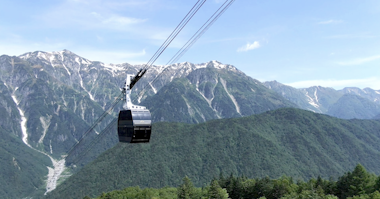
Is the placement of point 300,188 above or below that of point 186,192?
above

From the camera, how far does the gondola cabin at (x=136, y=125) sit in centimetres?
5569

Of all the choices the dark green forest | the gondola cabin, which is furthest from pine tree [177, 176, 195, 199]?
the gondola cabin

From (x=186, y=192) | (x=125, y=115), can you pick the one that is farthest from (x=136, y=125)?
(x=186, y=192)

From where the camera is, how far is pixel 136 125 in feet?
182

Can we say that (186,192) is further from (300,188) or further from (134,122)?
(134,122)

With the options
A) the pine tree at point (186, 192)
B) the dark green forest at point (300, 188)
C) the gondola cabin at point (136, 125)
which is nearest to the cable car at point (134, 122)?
the gondola cabin at point (136, 125)

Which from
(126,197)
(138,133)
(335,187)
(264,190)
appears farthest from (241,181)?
(138,133)

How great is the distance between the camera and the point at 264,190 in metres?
122

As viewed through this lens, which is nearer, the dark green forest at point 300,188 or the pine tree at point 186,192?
the dark green forest at point 300,188

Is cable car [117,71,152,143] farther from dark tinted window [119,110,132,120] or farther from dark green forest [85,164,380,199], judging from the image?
dark green forest [85,164,380,199]

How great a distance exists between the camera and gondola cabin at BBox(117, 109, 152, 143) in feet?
183

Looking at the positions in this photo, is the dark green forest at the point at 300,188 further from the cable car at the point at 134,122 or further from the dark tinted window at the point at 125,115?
the dark tinted window at the point at 125,115

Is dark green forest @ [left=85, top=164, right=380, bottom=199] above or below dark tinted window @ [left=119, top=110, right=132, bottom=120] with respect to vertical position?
below

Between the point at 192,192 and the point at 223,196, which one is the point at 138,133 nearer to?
the point at 223,196
